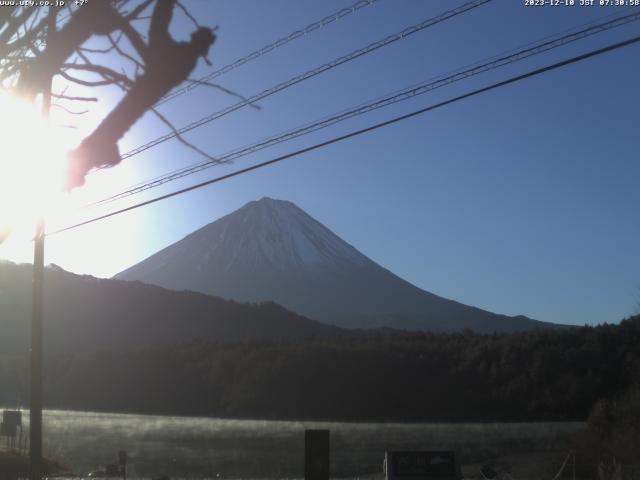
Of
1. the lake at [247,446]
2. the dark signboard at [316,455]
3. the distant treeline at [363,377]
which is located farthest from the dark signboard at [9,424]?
the distant treeline at [363,377]

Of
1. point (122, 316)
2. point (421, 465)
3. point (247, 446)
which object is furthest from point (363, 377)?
point (421, 465)

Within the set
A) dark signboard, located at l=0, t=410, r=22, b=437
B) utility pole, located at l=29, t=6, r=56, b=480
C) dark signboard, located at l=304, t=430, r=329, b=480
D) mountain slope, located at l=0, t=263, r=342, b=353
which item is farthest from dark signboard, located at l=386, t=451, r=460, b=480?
mountain slope, located at l=0, t=263, r=342, b=353

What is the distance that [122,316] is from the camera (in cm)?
9150

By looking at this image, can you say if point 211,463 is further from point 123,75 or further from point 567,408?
point 567,408

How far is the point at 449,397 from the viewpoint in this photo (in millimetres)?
56375

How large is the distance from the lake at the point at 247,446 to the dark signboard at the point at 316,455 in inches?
366

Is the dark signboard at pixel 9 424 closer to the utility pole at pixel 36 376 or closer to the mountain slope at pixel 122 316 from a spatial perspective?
the utility pole at pixel 36 376

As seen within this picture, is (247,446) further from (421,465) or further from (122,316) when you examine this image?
(122,316)

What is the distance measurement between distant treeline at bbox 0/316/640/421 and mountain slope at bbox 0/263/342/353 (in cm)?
1346

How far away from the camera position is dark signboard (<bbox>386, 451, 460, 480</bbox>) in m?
13.6

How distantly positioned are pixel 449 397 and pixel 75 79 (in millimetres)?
52853

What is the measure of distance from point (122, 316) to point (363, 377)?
38.8m

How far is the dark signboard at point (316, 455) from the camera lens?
12.8 meters

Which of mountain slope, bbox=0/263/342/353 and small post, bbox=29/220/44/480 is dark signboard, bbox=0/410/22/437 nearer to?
small post, bbox=29/220/44/480
